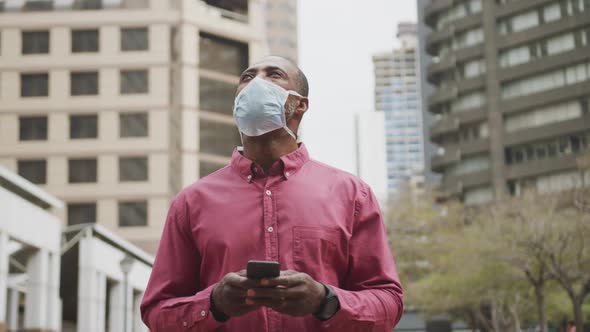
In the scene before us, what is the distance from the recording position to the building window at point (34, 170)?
50031 millimetres

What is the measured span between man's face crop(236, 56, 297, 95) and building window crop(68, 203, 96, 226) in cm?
4778

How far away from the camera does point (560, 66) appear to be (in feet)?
222

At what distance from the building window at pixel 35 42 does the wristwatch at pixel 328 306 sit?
51.3 meters

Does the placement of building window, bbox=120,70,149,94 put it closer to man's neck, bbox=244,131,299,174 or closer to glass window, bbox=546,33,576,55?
glass window, bbox=546,33,576,55

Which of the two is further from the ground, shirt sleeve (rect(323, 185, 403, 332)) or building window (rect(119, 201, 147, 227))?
building window (rect(119, 201, 147, 227))

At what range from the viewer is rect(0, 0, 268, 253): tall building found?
4944 centimetres

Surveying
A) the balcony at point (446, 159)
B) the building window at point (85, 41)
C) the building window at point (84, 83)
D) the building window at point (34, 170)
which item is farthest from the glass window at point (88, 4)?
the balcony at point (446, 159)

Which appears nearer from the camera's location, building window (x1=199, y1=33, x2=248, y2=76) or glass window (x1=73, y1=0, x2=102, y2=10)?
glass window (x1=73, y1=0, x2=102, y2=10)

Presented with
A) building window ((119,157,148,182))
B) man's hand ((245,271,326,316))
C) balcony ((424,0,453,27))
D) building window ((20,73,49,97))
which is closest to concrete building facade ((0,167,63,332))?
man's hand ((245,271,326,316))

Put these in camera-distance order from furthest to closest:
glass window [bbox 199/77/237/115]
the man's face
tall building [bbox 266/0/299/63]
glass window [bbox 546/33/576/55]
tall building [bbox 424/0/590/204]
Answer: tall building [bbox 266/0/299/63] < glass window [bbox 546/33/576/55] < tall building [bbox 424/0/590/204] < glass window [bbox 199/77/237/115] < the man's face

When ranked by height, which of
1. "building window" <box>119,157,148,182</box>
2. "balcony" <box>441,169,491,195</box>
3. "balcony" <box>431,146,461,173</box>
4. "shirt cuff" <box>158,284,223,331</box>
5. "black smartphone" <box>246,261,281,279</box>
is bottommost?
"shirt cuff" <box>158,284,223,331</box>

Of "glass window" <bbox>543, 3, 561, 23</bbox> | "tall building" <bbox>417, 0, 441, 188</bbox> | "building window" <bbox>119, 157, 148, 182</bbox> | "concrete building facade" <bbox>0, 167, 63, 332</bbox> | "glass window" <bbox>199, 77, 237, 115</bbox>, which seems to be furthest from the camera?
"tall building" <bbox>417, 0, 441, 188</bbox>

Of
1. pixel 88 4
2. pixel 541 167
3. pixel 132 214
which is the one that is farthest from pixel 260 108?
pixel 541 167

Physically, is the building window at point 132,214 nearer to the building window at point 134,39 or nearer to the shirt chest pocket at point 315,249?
the building window at point 134,39
